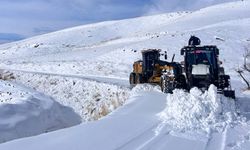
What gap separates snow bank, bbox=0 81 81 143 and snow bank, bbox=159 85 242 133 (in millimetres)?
6062

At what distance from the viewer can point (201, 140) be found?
10.7 meters

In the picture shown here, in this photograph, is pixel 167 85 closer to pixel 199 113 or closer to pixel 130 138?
pixel 199 113

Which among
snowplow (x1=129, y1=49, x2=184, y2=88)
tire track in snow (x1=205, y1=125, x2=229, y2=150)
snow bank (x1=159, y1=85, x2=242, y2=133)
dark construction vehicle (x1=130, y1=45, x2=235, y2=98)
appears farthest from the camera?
snowplow (x1=129, y1=49, x2=184, y2=88)

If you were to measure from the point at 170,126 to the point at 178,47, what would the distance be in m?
34.8

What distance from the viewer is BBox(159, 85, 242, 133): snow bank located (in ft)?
40.1

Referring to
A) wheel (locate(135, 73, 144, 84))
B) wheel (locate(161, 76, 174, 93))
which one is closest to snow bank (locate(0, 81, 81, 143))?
wheel (locate(135, 73, 144, 84))

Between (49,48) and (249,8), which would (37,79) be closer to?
(49,48)

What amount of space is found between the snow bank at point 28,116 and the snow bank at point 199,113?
6.06 m

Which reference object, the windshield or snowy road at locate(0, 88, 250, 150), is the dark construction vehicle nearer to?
the windshield

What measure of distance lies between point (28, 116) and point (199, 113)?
28.0 feet

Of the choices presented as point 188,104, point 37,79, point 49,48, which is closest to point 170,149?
point 188,104

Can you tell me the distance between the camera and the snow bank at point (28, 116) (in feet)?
55.9

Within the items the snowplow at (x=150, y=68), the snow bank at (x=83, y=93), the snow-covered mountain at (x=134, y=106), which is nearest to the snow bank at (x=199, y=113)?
the snow-covered mountain at (x=134, y=106)

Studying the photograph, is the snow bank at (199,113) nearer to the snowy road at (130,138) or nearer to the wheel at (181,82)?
the snowy road at (130,138)
